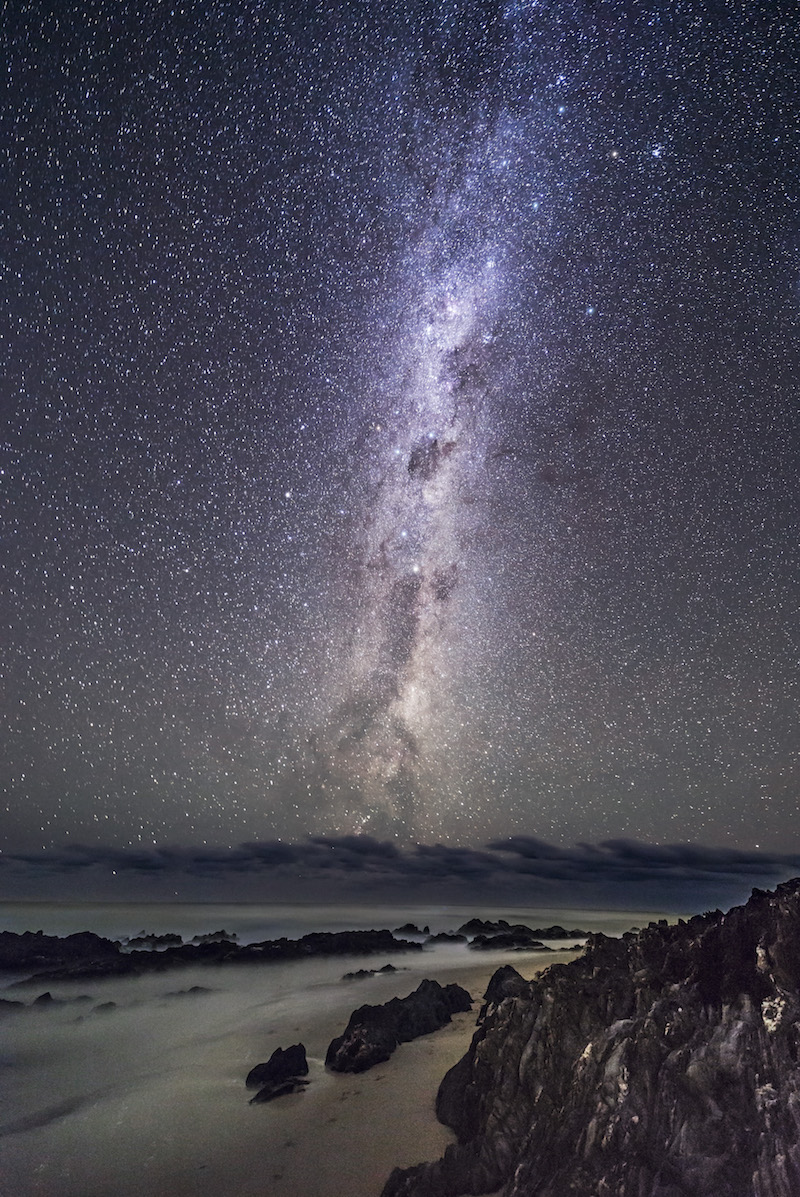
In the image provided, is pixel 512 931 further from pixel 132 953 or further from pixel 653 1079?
pixel 653 1079

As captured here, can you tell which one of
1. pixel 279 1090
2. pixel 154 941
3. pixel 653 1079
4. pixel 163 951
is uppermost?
pixel 653 1079

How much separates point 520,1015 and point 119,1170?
1493cm

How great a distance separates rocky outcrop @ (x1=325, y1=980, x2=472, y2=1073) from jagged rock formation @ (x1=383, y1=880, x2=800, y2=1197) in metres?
8.15

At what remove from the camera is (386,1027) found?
2611 cm

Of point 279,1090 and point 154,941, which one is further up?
point 279,1090

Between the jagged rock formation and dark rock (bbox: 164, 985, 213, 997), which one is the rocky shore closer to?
dark rock (bbox: 164, 985, 213, 997)

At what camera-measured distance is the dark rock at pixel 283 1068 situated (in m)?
24.7

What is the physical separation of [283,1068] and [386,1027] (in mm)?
4401

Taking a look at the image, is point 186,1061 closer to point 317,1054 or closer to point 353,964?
point 317,1054

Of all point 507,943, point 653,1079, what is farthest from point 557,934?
point 653,1079

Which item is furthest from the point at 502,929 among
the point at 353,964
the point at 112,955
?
the point at 112,955

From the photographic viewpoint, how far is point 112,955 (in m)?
59.7

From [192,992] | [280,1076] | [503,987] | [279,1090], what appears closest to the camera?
[279,1090]

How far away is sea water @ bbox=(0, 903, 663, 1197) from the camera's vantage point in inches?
696
